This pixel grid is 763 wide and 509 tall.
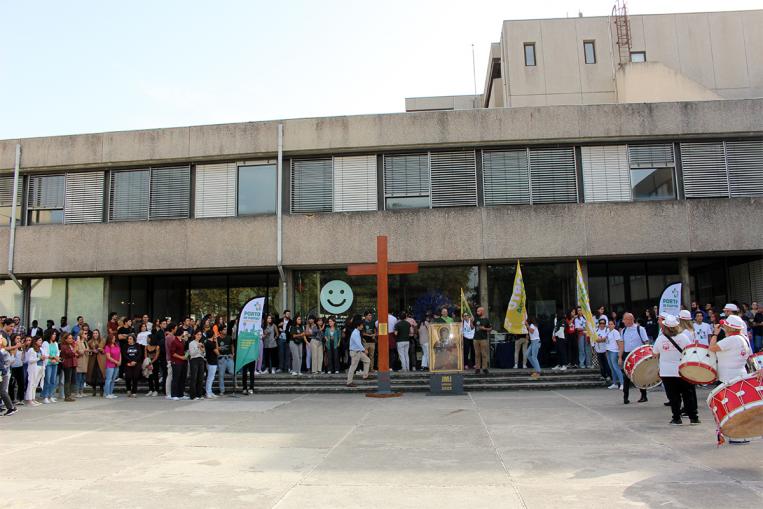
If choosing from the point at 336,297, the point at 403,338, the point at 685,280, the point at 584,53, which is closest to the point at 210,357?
the point at 403,338

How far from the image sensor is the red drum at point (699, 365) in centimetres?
912

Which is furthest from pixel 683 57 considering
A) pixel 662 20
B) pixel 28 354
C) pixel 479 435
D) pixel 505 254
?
pixel 28 354

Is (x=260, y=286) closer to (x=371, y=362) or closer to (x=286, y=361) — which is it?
(x=286, y=361)

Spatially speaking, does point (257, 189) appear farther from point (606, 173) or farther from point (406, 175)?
point (606, 173)

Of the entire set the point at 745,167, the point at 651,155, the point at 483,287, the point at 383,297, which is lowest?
the point at 383,297

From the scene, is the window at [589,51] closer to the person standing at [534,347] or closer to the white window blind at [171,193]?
the person standing at [534,347]

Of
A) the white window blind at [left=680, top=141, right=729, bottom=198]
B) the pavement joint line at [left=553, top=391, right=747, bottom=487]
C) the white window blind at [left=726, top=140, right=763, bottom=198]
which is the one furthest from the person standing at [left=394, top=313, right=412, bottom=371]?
the white window blind at [left=726, top=140, right=763, bottom=198]

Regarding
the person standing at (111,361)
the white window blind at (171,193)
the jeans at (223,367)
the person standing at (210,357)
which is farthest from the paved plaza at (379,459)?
the white window blind at (171,193)

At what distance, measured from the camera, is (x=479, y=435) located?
30.6ft

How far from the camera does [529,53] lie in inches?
1288

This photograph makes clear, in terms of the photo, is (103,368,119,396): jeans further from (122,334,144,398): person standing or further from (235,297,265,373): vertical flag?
(235,297,265,373): vertical flag

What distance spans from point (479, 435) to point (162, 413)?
22.9ft

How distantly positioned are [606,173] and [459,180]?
4832 millimetres

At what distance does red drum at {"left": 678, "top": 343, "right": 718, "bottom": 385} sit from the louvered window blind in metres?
14.9
